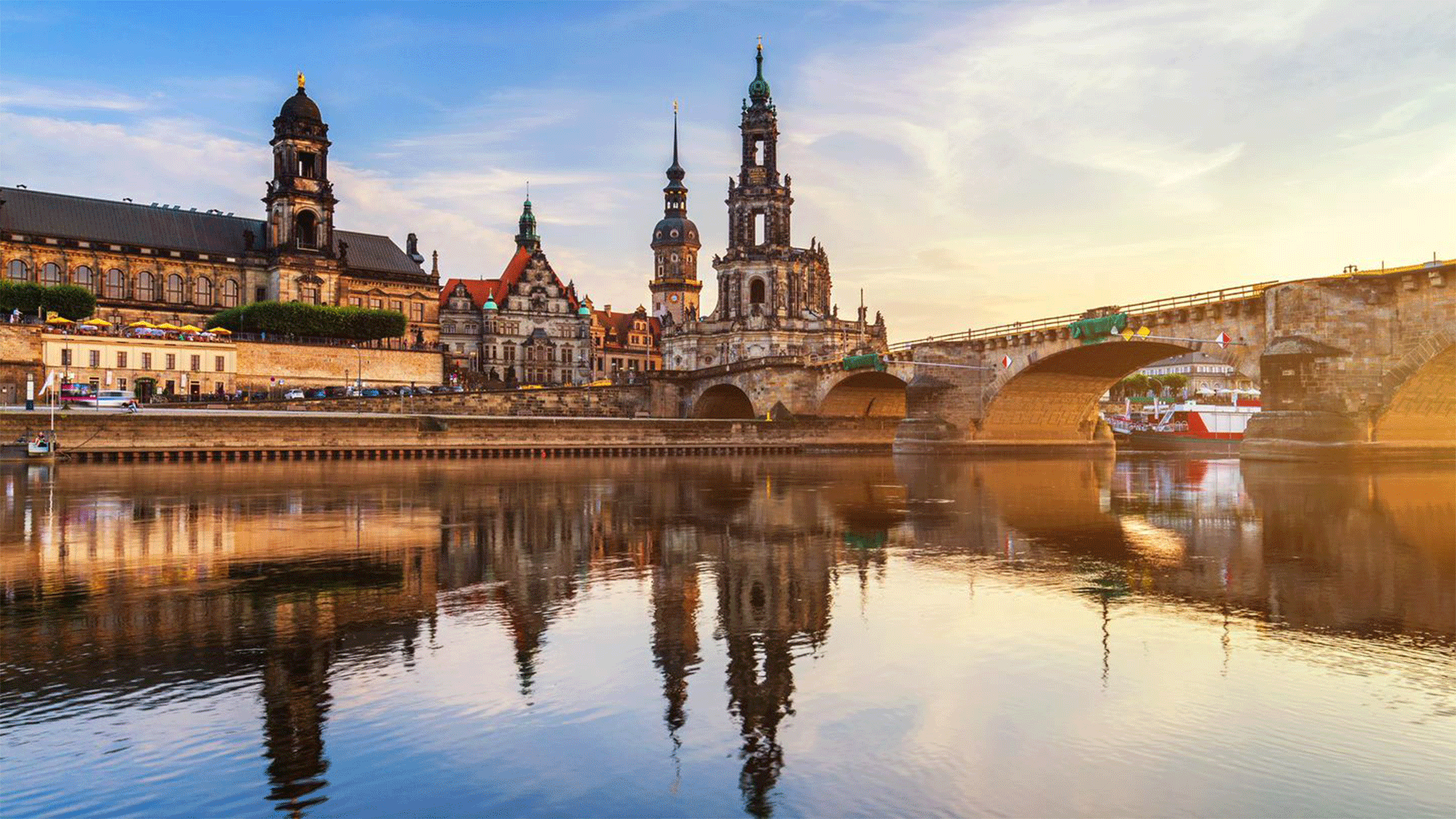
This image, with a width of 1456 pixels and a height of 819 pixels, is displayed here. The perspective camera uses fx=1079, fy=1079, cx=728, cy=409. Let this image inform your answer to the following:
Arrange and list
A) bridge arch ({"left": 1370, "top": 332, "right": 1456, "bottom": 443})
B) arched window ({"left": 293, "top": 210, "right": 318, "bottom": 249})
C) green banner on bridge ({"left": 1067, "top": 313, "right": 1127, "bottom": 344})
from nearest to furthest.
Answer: bridge arch ({"left": 1370, "top": 332, "right": 1456, "bottom": 443}) < green banner on bridge ({"left": 1067, "top": 313, "right": 1127, "bottom": 344}) < arched window ({"left": 293, "top": 210, "right": 318, "bottom": 249})

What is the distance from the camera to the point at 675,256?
165 m

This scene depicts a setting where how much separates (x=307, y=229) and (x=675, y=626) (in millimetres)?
108494

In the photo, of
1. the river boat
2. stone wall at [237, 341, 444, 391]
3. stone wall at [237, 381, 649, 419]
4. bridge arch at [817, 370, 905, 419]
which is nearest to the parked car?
stone wall at [237, 381, 649, 419]

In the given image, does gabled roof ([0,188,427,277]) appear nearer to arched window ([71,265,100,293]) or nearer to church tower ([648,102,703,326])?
arched window ([71,265,100,293])

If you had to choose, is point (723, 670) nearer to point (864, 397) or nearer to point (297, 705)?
point (297, 705)

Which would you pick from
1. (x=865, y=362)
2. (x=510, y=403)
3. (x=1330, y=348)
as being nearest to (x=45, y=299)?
(x=510, y=403)

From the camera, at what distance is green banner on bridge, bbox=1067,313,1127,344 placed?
52062 mm

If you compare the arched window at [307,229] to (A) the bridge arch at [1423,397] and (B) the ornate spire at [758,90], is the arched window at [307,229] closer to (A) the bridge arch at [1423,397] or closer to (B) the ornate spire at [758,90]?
(B) the ornate spire at [758,90]

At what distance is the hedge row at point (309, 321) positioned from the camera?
94.6m

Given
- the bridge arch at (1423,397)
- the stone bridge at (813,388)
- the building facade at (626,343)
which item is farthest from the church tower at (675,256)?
the bridge arch at (1423,397)

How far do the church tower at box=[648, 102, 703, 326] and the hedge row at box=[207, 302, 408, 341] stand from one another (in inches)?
2676

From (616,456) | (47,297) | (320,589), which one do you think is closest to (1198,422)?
(616,456)

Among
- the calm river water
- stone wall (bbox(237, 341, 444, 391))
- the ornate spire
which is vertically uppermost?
the ornate spire

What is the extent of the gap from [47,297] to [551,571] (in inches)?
3369
